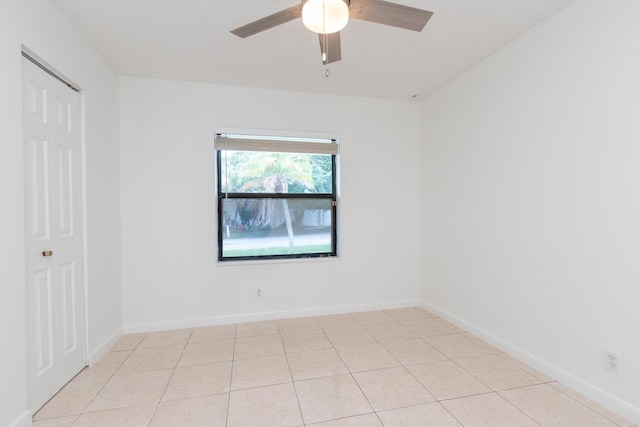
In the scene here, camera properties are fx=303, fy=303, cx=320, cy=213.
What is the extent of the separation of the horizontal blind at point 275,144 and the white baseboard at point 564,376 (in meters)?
2.33

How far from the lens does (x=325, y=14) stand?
1.49m

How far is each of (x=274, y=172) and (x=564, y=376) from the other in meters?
3.03

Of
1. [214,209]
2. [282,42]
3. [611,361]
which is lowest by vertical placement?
[611,361]

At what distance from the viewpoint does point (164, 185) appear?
3086 millimetres

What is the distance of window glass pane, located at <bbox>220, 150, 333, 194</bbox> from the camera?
3.32 metres

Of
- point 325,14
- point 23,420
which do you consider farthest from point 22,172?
point 325,14

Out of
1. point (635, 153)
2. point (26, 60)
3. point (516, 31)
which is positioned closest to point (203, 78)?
point (26, 60)

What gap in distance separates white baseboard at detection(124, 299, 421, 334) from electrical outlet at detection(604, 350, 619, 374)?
1.99m

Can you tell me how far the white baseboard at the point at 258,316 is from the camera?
3.06 m

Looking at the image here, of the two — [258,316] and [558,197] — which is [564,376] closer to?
[558,197]

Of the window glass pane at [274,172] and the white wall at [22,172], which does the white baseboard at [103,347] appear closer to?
the white wall at [22,172]

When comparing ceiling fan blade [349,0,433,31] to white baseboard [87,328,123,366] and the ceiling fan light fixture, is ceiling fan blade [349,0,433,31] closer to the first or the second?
the ceiling fan light fixture

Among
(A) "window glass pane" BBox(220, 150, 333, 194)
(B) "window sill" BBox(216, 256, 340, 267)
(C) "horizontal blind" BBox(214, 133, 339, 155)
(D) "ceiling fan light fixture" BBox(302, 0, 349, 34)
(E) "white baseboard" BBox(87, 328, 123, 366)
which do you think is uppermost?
(D) "ceiling fan light fixture" BBox(302, 0, 349, 34)

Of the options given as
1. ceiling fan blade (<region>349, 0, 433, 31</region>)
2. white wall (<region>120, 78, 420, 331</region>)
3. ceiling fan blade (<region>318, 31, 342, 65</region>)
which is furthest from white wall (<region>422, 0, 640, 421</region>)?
ceiling fan blade (<region>318, 31, 342, 65</region>)
